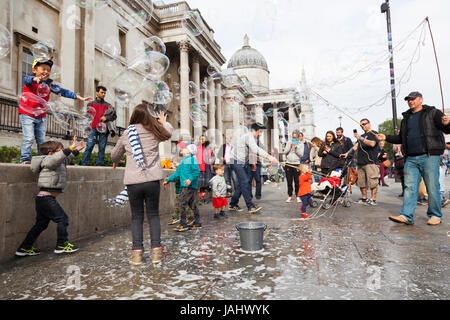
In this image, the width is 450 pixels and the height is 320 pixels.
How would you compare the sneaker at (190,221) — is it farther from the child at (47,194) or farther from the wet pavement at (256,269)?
the child at (47,194)

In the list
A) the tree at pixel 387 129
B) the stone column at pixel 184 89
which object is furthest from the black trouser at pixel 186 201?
the tree at pixel 387 129

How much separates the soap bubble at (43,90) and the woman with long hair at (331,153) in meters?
6.24

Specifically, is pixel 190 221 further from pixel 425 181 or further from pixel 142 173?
pixel 425 181

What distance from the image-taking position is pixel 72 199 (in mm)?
4246

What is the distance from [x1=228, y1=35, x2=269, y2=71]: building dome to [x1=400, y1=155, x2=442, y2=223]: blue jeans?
6067 centimetres

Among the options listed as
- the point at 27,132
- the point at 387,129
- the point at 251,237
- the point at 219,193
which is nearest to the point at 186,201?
the point at 219,193

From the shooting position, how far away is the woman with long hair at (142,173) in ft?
10.4

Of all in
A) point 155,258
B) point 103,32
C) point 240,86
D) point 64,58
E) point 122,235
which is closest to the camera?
point 155,258

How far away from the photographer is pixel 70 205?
4207mm

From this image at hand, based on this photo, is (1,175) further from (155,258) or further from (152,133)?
(155,258)

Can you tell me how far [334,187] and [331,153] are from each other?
112 centimetres

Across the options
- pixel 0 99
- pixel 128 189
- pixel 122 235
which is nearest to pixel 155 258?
pixel 128 189

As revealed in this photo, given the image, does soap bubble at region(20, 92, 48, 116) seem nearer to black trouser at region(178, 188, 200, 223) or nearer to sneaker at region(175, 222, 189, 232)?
black trouser at region(178, 188, 200, 223)
